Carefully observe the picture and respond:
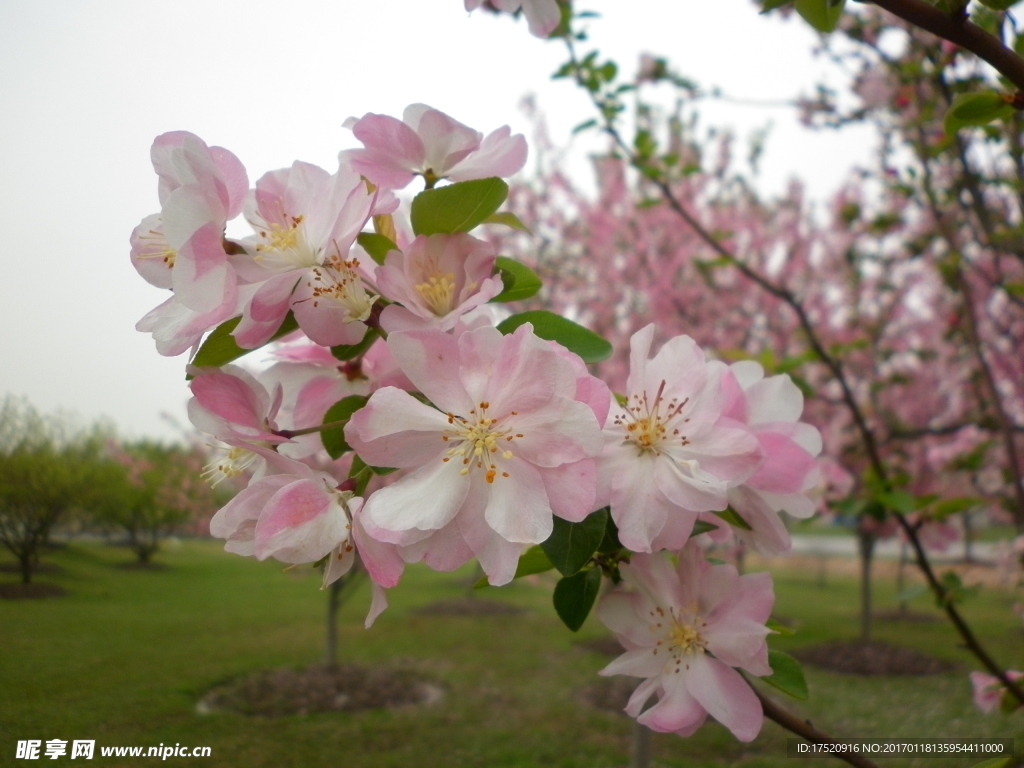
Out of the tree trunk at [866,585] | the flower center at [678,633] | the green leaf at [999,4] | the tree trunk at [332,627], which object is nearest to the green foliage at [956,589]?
the flower center at [678,633]

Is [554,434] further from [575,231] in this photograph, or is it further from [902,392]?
[902,392]

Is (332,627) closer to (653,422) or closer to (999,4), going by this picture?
(653,422)

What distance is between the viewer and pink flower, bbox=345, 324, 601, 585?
14.9 inches

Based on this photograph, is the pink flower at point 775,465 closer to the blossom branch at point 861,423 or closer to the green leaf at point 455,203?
the green leaf at point 455,203

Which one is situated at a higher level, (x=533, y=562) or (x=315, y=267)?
(x=315, y=267)

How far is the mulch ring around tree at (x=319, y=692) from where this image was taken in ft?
6.35

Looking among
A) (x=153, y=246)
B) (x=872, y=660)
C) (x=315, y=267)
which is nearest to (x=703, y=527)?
(x=315, y=267)

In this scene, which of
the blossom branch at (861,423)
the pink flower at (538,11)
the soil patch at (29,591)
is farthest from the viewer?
the soil patch at (29,591)

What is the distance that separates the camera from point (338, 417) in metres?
0.49

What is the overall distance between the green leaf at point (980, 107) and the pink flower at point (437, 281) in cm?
43

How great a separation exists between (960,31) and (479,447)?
44 centimetres

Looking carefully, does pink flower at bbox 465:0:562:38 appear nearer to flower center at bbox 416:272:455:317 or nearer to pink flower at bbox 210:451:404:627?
flower center at bbox 416:272:455:317

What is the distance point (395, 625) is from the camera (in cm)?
319

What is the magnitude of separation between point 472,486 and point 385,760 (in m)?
1.93
